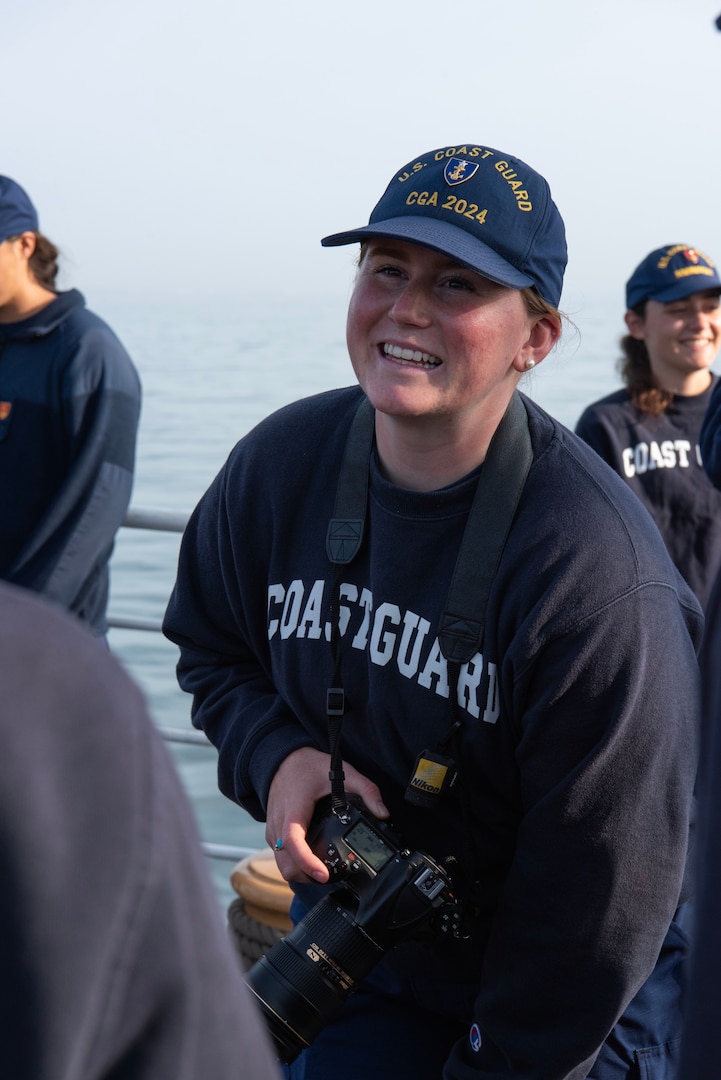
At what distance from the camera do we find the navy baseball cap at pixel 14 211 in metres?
3.61

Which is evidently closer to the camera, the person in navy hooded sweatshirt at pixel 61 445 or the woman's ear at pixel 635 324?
the person in navy hooded sweatshirt at pixel 61 445

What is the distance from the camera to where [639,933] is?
1747 mm

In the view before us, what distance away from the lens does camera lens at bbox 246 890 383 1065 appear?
5.98 ft

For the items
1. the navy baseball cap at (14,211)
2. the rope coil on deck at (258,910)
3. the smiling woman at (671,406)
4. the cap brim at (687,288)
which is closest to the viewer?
the rope coil on deck at (258,910)

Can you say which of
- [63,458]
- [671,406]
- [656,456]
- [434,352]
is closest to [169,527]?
[63,458]

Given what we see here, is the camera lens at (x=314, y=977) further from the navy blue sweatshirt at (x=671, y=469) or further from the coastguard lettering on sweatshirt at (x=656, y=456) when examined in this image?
the coastguard lettering on sweatshirt at (x=656, y=456)

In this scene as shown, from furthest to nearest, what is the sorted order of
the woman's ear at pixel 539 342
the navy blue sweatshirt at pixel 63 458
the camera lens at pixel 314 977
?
the navy blue sweatshirt at pixel 63 458
the woman's ear at pixel 539 342
the camera lens at pixel 314 977

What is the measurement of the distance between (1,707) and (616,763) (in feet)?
3.88

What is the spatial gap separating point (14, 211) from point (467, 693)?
2.43 m

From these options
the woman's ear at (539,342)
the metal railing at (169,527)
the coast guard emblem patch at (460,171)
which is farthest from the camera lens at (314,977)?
the metal railing at (169,527)

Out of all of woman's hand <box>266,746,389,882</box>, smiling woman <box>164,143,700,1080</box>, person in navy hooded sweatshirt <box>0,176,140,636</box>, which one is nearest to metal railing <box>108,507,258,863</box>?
person in navy hooded sweatshirt <box>0,176,140,636</box>

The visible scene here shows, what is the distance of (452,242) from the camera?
1.81 meters

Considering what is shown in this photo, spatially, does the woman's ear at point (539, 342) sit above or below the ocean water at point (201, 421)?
above

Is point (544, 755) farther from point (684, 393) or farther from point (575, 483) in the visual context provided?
point (684, 393)
